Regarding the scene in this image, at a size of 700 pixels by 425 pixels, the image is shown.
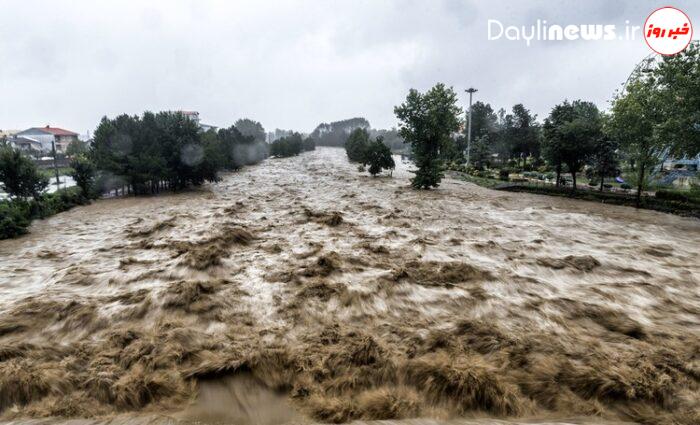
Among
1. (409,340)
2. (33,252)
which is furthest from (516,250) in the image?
(33,252)

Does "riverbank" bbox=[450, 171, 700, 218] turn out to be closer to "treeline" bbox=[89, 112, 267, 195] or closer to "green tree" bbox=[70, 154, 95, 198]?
"treeline" bbox=[89, 112, 267, 195]

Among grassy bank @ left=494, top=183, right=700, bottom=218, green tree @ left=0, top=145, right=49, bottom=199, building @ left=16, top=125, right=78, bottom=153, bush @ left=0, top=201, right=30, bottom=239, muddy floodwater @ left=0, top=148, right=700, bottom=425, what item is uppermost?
building @ left=16, top=125, right=78, bottom=153

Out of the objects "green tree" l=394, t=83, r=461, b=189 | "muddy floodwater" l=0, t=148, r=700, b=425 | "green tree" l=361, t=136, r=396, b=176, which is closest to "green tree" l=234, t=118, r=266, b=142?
"green tree" l=361, t=136, r=396, b=176

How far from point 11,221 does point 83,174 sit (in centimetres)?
1394

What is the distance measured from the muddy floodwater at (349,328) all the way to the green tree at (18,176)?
6.81 meters

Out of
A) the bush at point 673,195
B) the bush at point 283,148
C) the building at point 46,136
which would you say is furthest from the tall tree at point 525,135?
the building at point 46,136

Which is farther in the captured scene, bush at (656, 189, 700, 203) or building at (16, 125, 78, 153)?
building at (16, 125, 78, 153)

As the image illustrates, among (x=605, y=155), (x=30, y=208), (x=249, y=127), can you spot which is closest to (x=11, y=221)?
(x=30, y=208)

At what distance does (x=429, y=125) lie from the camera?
35.2 metres

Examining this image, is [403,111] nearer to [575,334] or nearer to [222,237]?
[222,237]

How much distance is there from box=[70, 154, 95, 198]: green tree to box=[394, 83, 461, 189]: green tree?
2749cm

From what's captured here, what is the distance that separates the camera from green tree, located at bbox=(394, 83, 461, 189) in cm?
3472

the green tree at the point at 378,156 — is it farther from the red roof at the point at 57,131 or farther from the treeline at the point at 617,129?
the red roof at the point at 57,131

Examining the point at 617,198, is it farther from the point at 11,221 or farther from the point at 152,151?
the point at 152,151
